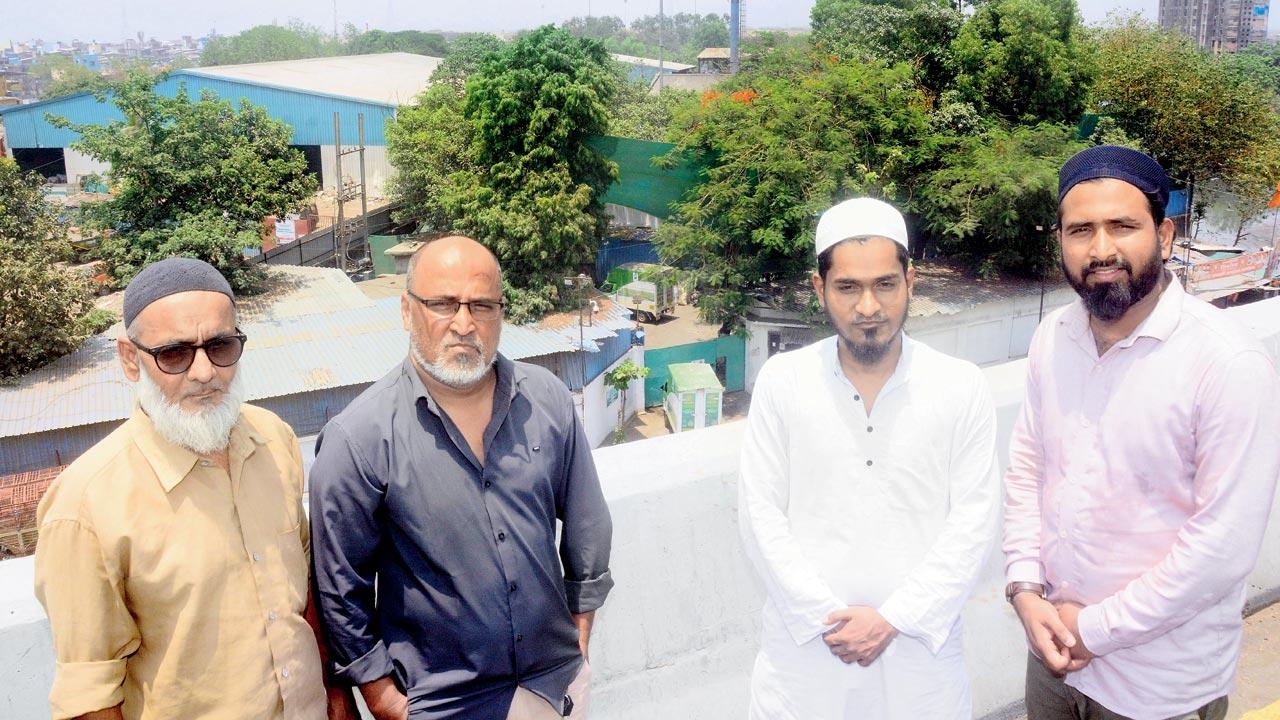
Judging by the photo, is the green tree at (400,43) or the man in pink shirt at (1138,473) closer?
the man in pink shirt at (1138,473)

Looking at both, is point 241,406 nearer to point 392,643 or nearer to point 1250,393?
point 392,643

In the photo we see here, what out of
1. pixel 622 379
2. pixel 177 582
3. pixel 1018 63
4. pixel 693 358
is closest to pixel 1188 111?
pixel 1018 63

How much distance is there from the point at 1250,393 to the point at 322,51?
11021 cm

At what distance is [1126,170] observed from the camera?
1.67m

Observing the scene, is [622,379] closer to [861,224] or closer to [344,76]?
[861,224]

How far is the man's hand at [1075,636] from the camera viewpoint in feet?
5.62

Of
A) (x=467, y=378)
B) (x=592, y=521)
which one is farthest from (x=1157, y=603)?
(x=467, y=378)

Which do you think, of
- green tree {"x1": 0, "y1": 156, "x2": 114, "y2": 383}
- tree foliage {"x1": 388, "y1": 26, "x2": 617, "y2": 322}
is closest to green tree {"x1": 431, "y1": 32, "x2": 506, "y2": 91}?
tree foliage {"x1": 388, "y1": 26, "x2": 617, "y2": 322}

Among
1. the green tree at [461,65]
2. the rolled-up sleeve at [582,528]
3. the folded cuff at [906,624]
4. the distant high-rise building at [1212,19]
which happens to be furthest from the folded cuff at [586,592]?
the distant high-rise building at [1212,19]

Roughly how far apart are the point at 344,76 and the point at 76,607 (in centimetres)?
4166

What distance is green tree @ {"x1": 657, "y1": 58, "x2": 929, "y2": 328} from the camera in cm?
1634

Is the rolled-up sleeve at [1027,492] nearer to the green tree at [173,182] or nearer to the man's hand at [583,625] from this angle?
the man's hand at [583,625]

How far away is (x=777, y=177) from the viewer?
644 inches

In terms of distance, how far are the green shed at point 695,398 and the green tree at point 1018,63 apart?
374 inches
